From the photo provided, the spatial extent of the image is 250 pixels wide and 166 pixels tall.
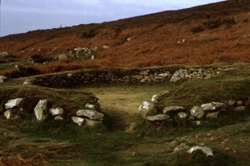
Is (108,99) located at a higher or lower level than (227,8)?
lower

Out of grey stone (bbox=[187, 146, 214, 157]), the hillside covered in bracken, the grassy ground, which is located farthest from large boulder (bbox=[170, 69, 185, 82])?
grey stone (bbox=[187, 146, 214, 157])

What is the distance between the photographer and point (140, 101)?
17.4 m

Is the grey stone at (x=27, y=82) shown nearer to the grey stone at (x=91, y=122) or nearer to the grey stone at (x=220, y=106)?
the grey stone at (x=91, y=122)

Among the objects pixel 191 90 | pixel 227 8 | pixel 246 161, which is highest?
pixel 227 8

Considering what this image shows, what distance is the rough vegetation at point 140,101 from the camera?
10547 millimetres

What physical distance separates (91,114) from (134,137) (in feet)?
5.88

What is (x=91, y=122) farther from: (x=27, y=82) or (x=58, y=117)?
(x=27, y=82)

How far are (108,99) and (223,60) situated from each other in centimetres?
851

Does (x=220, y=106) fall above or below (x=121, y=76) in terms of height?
below

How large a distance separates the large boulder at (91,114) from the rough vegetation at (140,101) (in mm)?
263

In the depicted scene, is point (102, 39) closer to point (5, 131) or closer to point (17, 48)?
point (17, 48)

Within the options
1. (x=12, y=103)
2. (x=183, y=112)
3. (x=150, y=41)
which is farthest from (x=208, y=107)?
(x=150, y=41)

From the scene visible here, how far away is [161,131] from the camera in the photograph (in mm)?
12680

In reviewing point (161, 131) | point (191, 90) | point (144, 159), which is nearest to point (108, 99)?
point (191, 90)
